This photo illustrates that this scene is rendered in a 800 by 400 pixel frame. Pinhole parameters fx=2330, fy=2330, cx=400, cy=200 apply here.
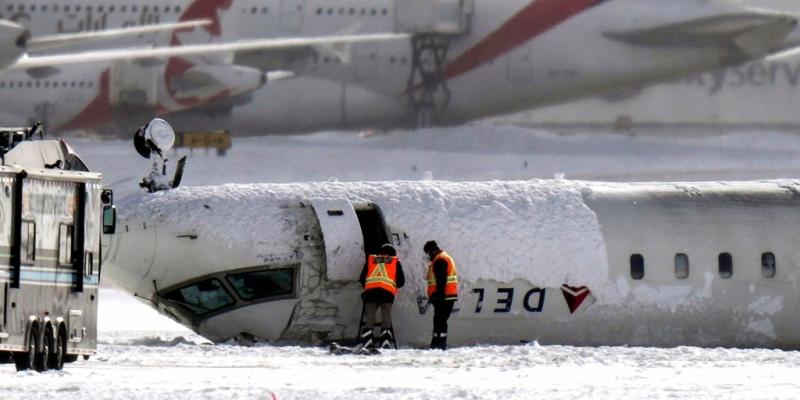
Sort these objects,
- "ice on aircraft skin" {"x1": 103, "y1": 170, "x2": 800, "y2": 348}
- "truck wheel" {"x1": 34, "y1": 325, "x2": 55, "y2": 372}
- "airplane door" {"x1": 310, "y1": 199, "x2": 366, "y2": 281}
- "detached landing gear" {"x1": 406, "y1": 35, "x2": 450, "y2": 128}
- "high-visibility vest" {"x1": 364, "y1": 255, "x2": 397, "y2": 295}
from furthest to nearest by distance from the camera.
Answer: "detached landing gear" {"x1": 406, "y1": 35, "x2": 450, "y2": 128} → "ice on aircraft skin" {"x1": 103, "y1": 170, "x2": 800, "y2": 348} → "airplane door" {"x1": 310, "y1": 199, "x2": 366, "y2": 281} → "high-visibility vest" {"x1": 364, "y1": 255, "x2": 397, "y2": 295} → "truck wheel" {"x1": 34, "y1": 325, "x2": 55, "y2": 372}

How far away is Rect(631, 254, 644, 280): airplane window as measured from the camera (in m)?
23.0

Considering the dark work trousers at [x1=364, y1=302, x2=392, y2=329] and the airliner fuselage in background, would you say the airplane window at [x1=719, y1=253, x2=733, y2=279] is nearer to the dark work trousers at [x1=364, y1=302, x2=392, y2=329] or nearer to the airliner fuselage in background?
the dark work trousers at [x1=364, y1=302, x2=392, y2=329]

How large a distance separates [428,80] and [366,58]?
1.41m

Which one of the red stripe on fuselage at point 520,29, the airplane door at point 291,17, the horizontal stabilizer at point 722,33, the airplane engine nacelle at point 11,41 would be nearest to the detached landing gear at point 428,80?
the red stripe on fuselage at point 520,29

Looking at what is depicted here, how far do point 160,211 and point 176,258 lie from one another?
0.49 meters

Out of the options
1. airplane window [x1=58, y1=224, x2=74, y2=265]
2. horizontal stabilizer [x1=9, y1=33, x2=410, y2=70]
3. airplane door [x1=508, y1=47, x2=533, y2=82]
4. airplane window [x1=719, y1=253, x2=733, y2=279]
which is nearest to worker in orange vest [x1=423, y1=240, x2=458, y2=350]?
airplane window [x1=719, y1=253, x2=733, y2=279]

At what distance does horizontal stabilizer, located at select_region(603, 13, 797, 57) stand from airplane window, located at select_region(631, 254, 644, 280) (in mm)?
26623

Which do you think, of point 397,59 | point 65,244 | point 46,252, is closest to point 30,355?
point 46,252

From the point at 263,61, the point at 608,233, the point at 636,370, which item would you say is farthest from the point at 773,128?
the point at 636,370

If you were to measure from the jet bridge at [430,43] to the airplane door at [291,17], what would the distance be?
81.9 inches

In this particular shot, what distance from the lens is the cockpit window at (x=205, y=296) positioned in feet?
73.5

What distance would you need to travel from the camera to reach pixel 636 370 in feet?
62.8

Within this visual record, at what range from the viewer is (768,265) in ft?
76.2

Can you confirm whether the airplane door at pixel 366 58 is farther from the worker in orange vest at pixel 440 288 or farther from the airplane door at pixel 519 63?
the worker in orange vest at pixel 440 288
